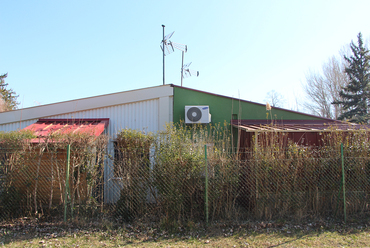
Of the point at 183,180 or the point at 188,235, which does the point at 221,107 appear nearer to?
the point at 183,180

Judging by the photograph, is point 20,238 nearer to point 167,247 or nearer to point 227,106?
point 167,247

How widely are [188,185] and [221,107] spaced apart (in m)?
3.75

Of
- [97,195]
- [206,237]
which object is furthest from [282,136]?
[97,195]

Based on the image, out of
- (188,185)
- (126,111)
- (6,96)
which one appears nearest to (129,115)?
(126,111)

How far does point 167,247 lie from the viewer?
162 inches

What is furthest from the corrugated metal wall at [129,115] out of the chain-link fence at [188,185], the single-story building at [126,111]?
the chain-link fence at [188,185]

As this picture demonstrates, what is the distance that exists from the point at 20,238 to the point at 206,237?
3.60m

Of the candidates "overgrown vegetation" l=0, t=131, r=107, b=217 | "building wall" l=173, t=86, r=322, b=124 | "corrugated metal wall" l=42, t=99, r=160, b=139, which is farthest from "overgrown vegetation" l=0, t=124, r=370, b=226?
"building wall" l=173, t=86, r=322, b=124

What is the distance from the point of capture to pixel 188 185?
528 centimetres

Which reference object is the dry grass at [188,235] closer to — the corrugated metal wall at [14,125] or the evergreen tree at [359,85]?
the corrugated metal wall at [14,125]

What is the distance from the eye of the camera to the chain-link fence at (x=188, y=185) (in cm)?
521

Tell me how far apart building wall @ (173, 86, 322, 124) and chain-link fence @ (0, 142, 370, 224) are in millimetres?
2627

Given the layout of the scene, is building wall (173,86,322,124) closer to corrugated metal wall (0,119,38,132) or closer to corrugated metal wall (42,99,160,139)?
corrugated metal wall (42,99,160,139)

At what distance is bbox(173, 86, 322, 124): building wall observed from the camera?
26.3 feet
